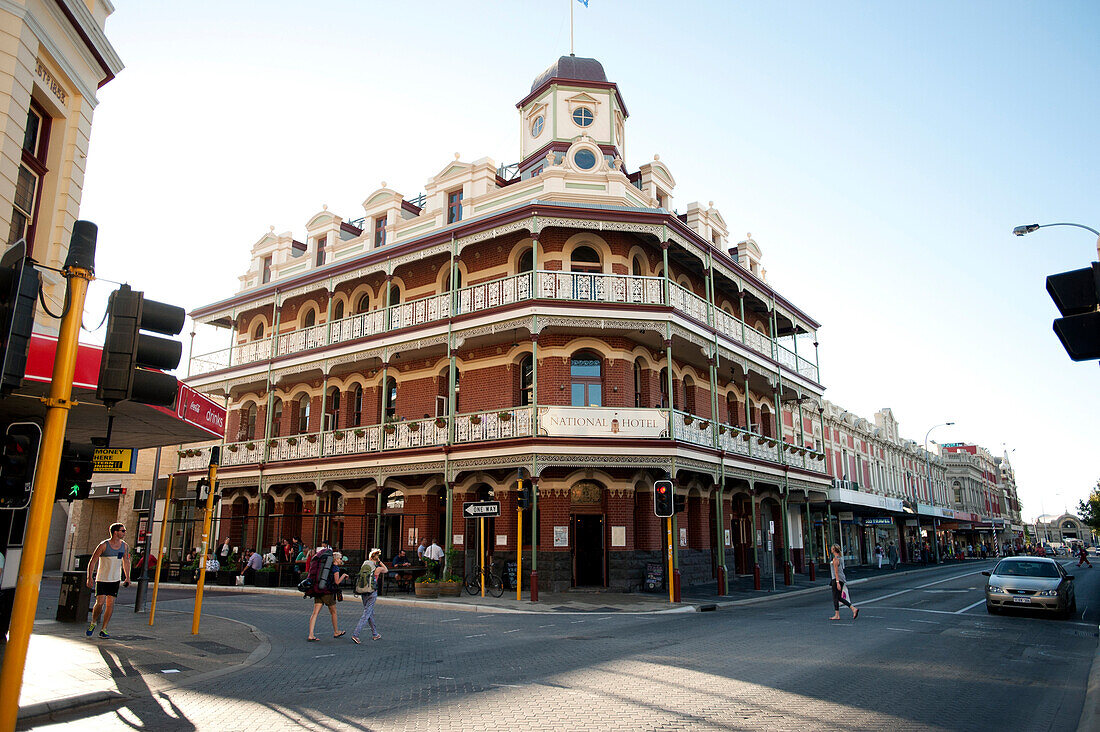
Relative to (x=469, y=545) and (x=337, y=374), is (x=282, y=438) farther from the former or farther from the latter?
(x=469, y=545)

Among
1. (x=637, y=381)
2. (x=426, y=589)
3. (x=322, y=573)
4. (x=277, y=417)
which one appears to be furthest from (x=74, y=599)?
(x=277, y=417)

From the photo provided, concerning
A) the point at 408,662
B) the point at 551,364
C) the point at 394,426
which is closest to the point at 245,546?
the point at 394,426

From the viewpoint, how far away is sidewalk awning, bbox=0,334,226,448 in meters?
8.63

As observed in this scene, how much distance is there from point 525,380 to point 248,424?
1501cm

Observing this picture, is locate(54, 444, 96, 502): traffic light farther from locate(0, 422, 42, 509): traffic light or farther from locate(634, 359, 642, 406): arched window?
locate(634, 359, 642, 406): arched window

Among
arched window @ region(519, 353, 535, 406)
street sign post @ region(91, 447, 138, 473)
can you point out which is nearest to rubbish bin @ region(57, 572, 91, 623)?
street sign post @ region(91, 447, 138, 473)

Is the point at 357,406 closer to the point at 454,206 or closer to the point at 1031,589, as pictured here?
the point at 454,206

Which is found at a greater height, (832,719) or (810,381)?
(810,381)

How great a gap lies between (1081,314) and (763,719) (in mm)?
4384

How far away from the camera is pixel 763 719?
6.79 meters

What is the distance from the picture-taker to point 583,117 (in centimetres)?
2747

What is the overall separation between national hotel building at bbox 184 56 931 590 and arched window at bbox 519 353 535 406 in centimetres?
7

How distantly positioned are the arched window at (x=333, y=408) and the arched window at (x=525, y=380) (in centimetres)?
854

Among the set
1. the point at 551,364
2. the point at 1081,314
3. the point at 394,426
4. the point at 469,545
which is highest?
the point at 551,364
